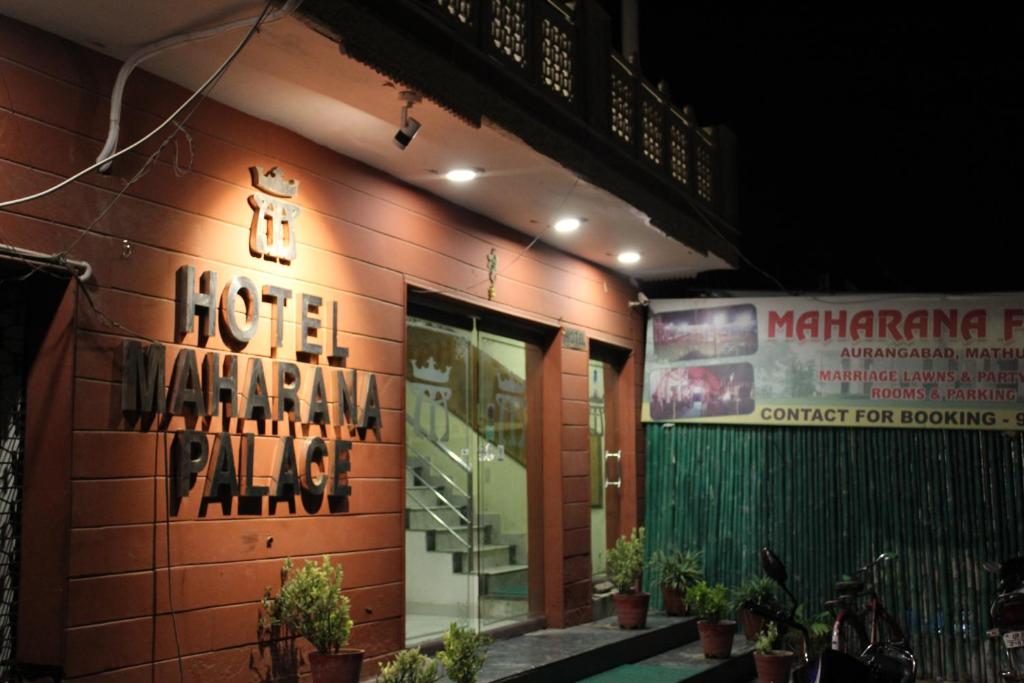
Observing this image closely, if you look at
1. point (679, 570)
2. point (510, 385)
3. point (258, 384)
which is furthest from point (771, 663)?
point (258, 384)

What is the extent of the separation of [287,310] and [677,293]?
6.54m

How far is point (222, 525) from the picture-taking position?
A: 20.2ft

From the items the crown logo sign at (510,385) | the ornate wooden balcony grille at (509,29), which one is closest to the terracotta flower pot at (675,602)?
the crown logo sign at (510,385)

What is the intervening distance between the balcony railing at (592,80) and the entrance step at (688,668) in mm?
4207

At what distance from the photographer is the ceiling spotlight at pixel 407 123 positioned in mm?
6281

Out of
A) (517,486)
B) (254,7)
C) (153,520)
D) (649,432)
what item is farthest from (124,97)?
(649,432)

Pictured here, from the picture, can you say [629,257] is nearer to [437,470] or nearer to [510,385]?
[510,385]

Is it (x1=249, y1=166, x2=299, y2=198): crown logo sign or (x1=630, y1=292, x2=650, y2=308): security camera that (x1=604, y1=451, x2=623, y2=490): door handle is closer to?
(x1=630, y1=292, x2=650, y2=308): security camera

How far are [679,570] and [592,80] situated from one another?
4962mm

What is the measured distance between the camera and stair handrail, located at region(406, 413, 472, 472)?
851 centimetres

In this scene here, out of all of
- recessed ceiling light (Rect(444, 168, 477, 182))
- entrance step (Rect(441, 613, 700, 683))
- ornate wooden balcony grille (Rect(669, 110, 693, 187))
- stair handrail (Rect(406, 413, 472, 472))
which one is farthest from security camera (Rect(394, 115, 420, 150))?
ornate wooden balcony grille (Rect(669, 110, 693, 187))

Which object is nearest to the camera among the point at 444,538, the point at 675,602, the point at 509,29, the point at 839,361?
the point at 509,29

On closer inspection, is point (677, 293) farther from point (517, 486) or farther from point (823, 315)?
point (517, 486)

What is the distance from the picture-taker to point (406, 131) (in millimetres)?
6371
